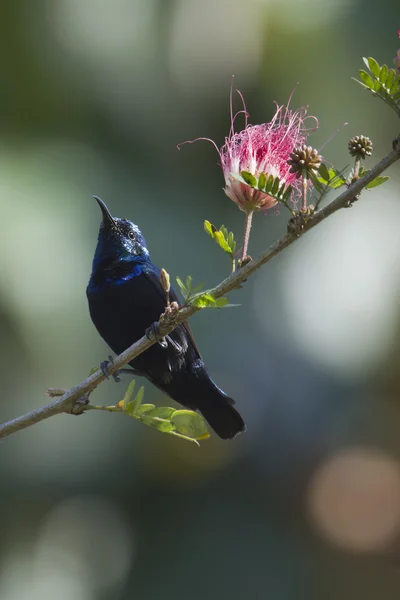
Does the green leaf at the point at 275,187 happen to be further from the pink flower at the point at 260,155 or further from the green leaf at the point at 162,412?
the green leaf at the point at 162,412

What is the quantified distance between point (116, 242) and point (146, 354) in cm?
66

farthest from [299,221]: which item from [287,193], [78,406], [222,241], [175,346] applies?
[175,346]

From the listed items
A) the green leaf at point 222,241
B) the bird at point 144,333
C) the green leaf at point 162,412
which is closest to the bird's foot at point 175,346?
the bird at point 144,333

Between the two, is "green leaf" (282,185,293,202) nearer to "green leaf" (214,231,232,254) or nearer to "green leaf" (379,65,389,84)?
"green leaf" (214,231,232,254)

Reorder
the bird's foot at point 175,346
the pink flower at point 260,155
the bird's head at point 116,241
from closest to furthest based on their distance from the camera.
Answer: the pink flower at point 260,155
the bird's foot at point 175,346
the bird's head at point 116,241

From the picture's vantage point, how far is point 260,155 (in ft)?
8.89

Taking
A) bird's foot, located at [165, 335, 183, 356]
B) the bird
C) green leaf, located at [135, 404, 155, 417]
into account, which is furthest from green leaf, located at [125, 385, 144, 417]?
the bird

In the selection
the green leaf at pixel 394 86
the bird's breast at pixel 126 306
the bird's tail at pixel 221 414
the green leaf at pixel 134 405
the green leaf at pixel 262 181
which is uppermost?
the green leaf at pixel 394 86

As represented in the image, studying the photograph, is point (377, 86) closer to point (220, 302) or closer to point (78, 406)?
point (220, 302)

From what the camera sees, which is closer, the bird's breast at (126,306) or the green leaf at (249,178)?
the green leaf at (249,178)

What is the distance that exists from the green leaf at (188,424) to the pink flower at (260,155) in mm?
674

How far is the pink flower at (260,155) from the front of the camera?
2625 millimetres

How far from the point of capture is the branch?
2268 millimetres

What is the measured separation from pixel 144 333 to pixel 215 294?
1.72 meters
